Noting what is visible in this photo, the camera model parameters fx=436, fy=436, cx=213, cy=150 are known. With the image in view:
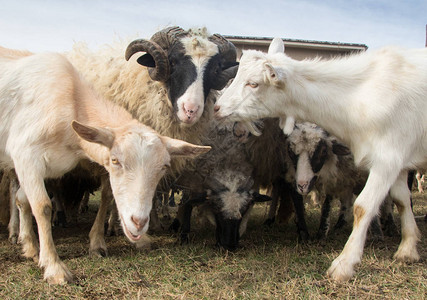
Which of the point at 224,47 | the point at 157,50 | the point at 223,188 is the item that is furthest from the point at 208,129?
the point at 157,50

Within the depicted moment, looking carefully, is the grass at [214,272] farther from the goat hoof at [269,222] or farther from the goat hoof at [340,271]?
the goat hoof at [269,222]

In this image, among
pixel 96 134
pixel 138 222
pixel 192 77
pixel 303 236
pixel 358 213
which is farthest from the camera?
pixel 303 236

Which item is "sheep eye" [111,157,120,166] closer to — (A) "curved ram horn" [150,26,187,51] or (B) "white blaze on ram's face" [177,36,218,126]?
(B) "white blaze on ram's face" [177,36,218,126]

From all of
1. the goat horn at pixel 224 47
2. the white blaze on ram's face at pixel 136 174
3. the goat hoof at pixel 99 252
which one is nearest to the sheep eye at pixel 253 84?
the white blaze on ram's face at pixel 136 174

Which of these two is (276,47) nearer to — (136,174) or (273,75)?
(273,75)

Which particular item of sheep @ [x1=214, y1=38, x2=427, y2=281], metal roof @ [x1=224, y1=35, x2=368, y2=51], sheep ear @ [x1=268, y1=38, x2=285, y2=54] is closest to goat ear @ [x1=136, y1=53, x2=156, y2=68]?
sheep @ [x1=214, y1=38, x2=427, y2=281]

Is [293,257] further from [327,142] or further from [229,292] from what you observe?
[327,142]

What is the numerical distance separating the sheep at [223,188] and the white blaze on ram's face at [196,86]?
0.87 meters

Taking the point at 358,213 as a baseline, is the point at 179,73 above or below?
above

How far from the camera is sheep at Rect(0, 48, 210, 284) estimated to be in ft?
10.9

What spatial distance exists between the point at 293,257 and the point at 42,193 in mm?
2420

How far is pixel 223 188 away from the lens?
4.95m

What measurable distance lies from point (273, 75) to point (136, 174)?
157 centimetres

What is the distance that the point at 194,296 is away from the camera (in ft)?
10.7
